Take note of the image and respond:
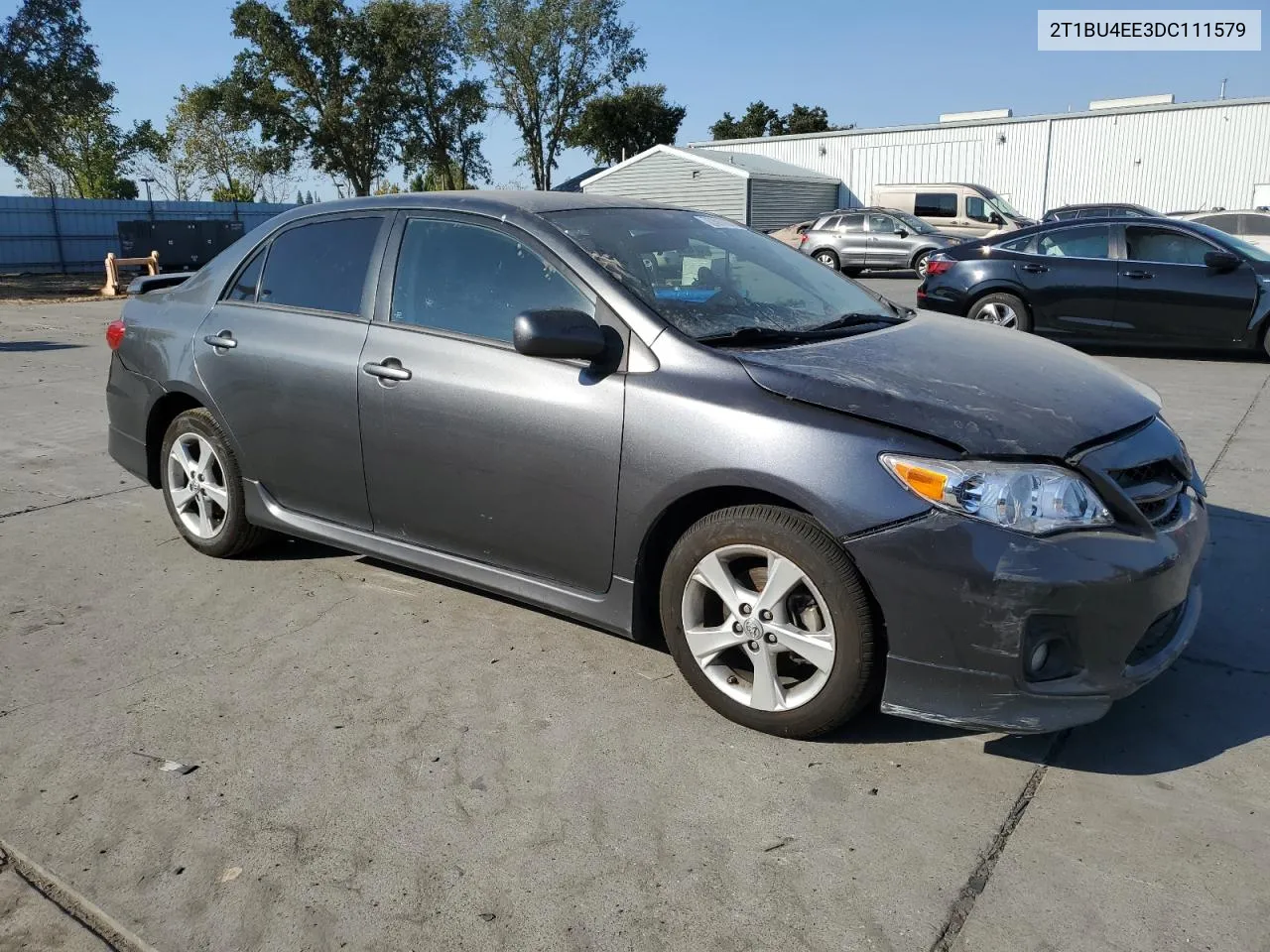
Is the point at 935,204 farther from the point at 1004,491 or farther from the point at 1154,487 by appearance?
the point at 1004,491

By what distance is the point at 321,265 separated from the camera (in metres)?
4.36

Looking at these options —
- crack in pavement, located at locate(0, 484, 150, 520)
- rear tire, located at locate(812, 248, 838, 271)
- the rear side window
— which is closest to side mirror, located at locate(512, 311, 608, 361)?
crack in pavement, located at locate(0, 484, 150, 520)

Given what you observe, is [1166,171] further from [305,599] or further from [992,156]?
[305,599]

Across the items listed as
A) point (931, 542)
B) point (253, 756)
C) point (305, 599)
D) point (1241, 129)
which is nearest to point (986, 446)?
point (931, 542)

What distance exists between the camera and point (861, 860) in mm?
2596

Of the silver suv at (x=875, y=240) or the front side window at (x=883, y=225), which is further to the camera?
the front side window at (x=883, y=225)

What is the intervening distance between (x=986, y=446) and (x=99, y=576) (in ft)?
12.6

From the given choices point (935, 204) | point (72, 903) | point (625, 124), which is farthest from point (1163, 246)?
point (625, 124)

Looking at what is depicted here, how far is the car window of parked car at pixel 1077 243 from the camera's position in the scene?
Result: 1057cm

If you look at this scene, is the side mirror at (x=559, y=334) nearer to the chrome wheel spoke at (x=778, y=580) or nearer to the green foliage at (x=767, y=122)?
the chrome wheel spoke at (x=778, y=580)

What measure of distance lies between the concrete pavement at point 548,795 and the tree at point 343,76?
1706 inches

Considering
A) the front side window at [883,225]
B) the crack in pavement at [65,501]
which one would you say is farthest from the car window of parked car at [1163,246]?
the front side window at [883,225]

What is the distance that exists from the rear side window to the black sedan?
16525 mm

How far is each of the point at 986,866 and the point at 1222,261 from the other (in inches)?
368
